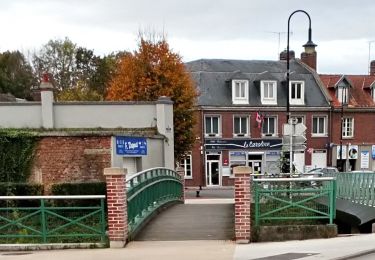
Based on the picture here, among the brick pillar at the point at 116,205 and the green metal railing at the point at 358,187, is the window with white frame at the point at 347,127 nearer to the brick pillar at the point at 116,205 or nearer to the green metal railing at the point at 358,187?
the green metal railing at the point at 358,187

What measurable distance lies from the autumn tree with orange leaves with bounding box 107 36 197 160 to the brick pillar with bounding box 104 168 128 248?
56.9 feet

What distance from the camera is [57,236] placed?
10266 millimetres

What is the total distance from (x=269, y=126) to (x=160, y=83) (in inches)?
631

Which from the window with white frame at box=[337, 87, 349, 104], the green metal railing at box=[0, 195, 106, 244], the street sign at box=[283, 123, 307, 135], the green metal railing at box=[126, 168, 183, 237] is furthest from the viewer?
the window with white frame at box=[337, 87, 349, 104]

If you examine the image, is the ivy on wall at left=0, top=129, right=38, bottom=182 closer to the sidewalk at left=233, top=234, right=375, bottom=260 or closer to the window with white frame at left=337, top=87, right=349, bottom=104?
the sidewalk at left=233, top=234, right=375, bottom=260

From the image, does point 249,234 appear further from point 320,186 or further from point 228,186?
point 228,186

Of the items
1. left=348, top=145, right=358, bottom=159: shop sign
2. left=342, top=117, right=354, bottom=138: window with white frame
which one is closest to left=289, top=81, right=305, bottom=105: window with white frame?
left=342, top=117, right=354, bottom=138: window with white frame

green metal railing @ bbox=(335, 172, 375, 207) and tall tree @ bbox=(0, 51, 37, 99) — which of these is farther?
tall tree @ bbox=(0, 51, 37, 99)

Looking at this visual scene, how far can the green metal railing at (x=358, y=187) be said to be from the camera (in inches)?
485

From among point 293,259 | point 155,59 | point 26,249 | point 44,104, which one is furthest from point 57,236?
point 155,59

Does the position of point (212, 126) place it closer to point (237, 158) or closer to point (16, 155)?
point (237, 158)

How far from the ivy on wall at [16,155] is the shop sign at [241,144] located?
80.8 ft

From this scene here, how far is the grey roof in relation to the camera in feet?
131

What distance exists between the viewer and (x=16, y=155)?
605 inches
